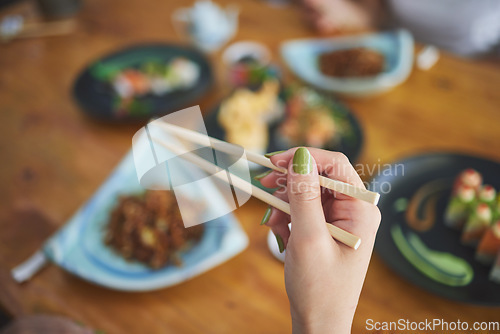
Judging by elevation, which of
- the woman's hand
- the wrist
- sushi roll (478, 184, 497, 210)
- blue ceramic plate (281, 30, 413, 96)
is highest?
the woman's hand

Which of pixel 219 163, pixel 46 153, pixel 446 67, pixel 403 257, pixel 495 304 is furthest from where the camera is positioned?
pixel 446 67

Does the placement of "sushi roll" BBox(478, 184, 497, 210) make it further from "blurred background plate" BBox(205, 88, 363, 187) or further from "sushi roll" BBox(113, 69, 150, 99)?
"sushi roll" BBox(113, 69, 150, 99)

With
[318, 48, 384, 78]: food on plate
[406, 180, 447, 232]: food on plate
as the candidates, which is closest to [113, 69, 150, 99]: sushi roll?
[318, 48, 384, 78]: food on plate

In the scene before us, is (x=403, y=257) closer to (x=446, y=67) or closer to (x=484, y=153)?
(x=484, y=153)

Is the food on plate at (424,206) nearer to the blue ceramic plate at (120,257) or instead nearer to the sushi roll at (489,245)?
the sushi roll at (489,245)

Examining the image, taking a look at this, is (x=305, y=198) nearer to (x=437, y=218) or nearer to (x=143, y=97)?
(x=437, y=218)

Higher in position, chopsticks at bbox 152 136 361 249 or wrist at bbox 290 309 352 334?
chopsticks at bbox 152 136 361 249

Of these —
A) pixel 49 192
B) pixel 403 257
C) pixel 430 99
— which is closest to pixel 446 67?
pixel 430 99

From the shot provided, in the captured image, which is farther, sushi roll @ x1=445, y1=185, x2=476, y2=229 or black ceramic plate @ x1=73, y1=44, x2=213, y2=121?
black ceramic plate @ x1=73, y1=44, x2=213, y2=121
